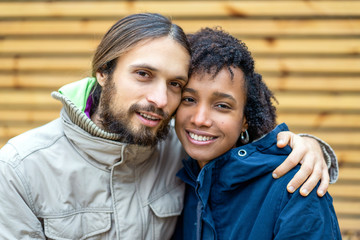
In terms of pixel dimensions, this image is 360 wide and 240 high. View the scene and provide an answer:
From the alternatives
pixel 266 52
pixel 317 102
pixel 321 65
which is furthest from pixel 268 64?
pixel 317 102

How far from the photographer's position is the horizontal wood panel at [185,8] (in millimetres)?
3936

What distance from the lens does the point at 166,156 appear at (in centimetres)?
261

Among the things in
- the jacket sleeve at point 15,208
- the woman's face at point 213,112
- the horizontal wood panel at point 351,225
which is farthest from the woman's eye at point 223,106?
the horizontal wood panel at point 351,225

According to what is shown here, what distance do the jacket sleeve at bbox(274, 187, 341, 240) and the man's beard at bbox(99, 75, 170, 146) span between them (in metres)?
0.81

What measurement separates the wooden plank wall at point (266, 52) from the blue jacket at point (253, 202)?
1.86m

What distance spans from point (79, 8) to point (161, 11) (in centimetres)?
87

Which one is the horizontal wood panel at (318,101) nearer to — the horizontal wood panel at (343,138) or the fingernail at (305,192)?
the horizontal wood panel at (343,138)

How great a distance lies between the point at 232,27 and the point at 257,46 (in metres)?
0.33

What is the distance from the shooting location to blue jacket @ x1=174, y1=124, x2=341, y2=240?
73.4 inches

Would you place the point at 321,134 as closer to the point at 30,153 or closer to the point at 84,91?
the point at 84,91

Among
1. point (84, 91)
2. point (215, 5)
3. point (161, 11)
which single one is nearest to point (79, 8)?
point (161, 11)

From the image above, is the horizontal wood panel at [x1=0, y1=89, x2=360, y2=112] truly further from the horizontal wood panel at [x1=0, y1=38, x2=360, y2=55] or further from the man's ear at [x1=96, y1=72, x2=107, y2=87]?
the man's ear at [x1=96, y1=72, x2=107, y2=87]

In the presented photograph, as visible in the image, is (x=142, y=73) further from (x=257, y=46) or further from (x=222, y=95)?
(x=257, y=46)

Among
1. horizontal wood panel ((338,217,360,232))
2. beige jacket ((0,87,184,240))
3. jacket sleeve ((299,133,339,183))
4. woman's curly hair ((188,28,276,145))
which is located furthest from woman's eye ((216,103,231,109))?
horizontal wood panel ((338,217,360,232))
